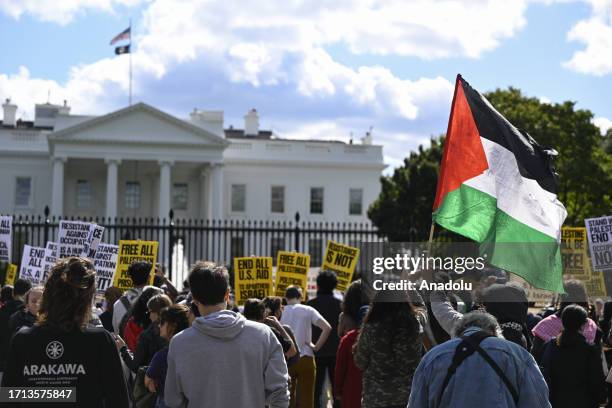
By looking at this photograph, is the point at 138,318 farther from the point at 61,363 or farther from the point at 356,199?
the point at 356,199

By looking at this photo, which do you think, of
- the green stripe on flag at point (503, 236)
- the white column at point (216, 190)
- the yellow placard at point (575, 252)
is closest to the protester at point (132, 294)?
the green stripe on flag at point (503, 236)

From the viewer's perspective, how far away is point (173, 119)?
2255 inches

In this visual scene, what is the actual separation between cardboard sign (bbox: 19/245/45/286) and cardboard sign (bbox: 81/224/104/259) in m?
1.29

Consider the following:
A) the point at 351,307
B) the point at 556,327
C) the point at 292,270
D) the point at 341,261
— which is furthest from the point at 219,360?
the point at 341,261

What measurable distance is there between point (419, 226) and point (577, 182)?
10.5m

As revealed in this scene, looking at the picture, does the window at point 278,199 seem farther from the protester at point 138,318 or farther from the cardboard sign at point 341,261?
the protester at point 138,318

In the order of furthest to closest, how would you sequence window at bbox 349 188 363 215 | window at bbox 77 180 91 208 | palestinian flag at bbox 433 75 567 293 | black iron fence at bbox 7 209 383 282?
window at bbox 349 188 363 215
window at bbox 77 180 91 208
black iron fence at bbox 7 209 383 282
palestinian flag at bbox 433 75 567 293

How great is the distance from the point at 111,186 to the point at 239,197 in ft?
31.7

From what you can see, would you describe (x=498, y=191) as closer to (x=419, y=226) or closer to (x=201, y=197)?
(x=419, y=226)

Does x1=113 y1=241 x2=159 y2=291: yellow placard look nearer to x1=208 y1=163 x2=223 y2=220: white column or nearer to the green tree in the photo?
the green tree

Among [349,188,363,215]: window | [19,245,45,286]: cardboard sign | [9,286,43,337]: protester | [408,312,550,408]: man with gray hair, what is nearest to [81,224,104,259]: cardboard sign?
[19,245,45,286]: cardboard sign

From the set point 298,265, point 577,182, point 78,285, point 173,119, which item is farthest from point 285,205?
point 78,285

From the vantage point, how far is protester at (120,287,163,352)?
26.5ft

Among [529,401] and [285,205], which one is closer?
[529,401]
